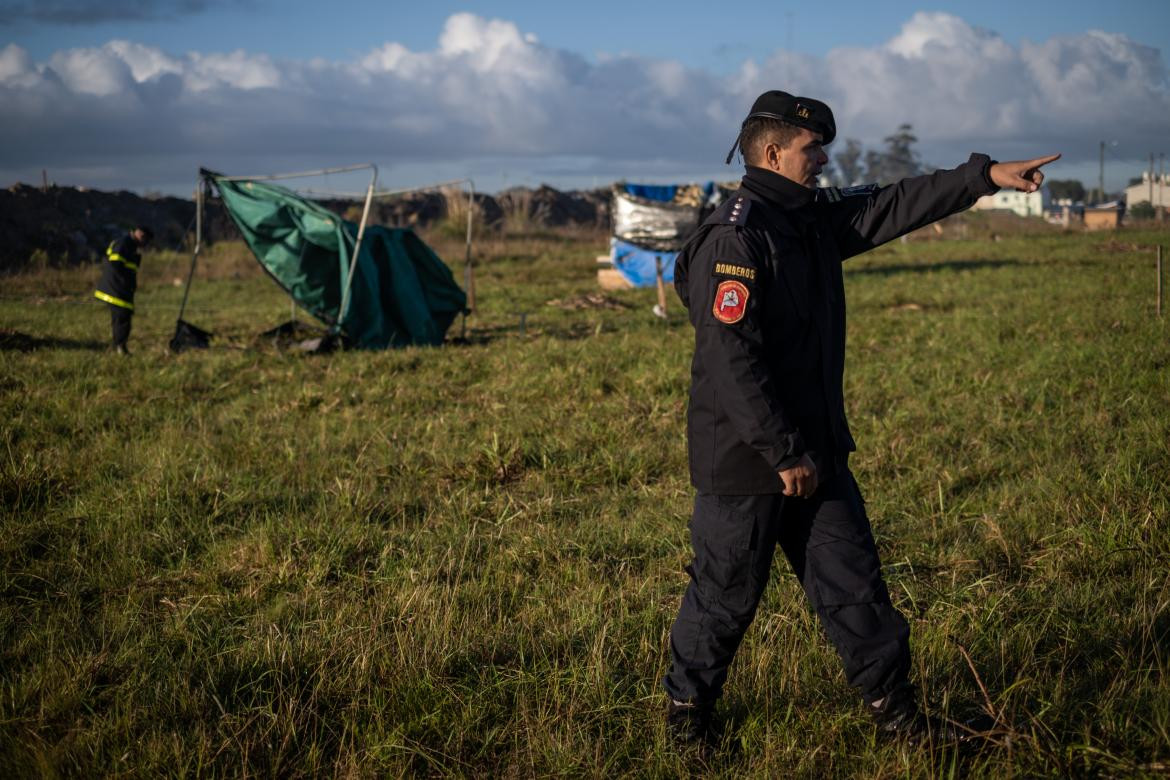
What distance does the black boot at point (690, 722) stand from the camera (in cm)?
271

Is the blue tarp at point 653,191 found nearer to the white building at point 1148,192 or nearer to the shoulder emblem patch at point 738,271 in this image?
the shoulder emblem patch at point 738,271

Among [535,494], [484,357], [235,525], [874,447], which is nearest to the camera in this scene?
[235,525]

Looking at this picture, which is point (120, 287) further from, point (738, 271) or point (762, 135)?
point (738, 271)

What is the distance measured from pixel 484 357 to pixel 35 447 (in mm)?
4663

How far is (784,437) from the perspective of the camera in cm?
253

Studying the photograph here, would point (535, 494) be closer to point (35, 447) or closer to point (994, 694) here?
point (994, 694)

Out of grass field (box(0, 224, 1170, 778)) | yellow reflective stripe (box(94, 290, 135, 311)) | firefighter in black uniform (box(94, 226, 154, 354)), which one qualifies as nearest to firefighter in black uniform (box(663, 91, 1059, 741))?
grass field (box(0, 224, 1170, 778))

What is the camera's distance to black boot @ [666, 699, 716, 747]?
8.89 feet

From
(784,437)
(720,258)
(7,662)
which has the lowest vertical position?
(7,662)

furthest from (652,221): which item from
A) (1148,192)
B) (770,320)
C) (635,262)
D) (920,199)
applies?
(1148,192)

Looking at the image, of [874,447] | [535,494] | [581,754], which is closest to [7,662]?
[581,754]

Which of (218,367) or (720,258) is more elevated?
(720,258)

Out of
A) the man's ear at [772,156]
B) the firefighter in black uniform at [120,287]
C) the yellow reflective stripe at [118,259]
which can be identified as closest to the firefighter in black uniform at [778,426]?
the man's ear at [772,156]

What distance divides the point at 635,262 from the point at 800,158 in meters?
17.5
